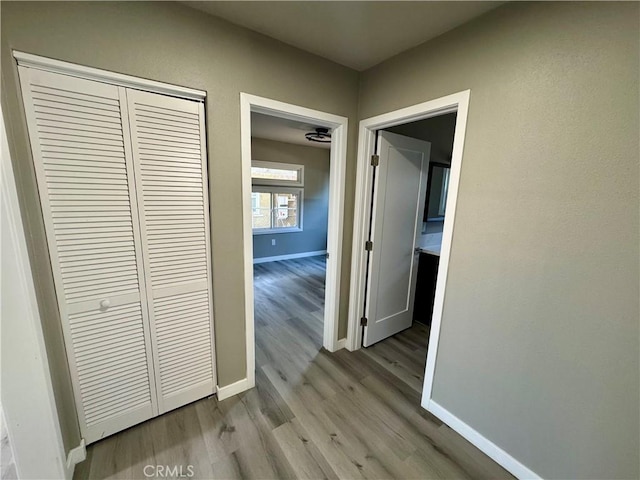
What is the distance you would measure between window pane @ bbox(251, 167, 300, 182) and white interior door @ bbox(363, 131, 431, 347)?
11.0 feet

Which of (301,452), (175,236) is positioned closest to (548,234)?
(301,452)

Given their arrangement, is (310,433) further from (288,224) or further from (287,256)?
(288,224)

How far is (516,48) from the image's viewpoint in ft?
4.09

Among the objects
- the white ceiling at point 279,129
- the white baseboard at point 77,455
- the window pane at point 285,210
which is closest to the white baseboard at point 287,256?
the window pane at point 285,210

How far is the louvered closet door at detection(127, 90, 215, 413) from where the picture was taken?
4.55ft

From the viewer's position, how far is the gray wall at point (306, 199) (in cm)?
510

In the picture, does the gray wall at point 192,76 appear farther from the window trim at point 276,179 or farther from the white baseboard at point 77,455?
the window trim at point 276,179

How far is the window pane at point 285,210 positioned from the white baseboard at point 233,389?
390cm

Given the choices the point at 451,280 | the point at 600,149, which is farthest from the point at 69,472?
the point at 600,149

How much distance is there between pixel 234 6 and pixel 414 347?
9.51 ft

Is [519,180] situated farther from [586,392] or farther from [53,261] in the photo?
[53,261]

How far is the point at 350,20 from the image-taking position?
143 cm

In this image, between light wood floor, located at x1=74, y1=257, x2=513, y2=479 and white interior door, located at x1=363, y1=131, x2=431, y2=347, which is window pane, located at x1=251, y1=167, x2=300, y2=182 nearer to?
white interior door, located at x1=363, y1=131, x2=431, y2=347

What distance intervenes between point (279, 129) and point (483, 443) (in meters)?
4.14
